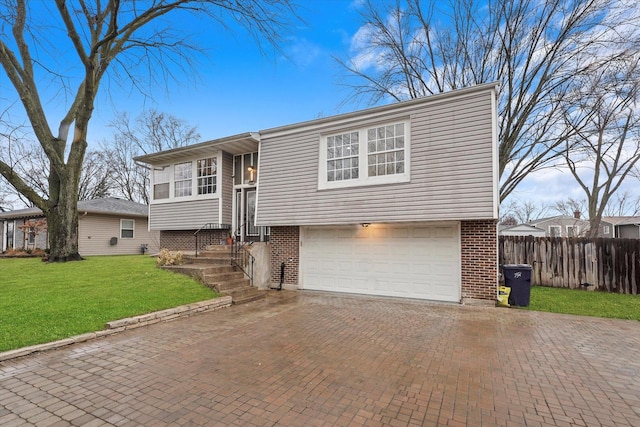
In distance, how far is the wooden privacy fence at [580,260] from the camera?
30.6ft

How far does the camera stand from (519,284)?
7918mm

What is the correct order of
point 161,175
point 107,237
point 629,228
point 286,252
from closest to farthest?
1. point 286,252
2. point 161,175
3. point 107,237
4. point 629,228

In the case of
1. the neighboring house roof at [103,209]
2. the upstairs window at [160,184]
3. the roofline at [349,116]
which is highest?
the roofline at [349,116]

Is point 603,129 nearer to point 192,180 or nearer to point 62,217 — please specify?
point 192,180

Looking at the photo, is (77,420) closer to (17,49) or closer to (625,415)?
(625,415)

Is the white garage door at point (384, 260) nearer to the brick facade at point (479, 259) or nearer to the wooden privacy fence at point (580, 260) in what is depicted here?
the brick facade at point (479, 259)

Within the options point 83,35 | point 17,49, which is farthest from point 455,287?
point 17,49

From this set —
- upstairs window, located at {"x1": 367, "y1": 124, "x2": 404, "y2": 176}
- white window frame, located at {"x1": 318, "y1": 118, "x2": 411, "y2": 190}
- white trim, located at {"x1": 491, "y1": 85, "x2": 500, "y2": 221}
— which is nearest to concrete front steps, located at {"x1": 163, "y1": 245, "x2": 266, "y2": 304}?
white window frame, located at {"x1": 318, "y1": 118, "x2": 411, "y2": 190}

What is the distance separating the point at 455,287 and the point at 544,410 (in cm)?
517

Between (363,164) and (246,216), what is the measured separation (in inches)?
210

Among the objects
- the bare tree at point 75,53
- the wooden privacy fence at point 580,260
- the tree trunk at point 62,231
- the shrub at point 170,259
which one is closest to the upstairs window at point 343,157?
the bare tree at point 75,53

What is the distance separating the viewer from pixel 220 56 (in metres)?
10.6

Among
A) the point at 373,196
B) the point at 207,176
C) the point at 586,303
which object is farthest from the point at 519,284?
the point at 207,176

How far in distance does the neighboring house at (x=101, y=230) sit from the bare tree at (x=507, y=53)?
16.7 meters
